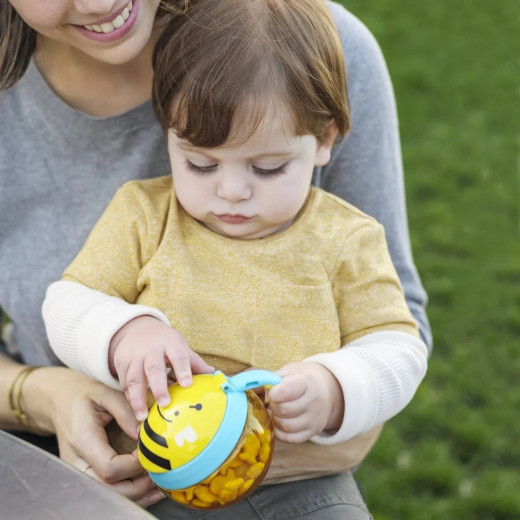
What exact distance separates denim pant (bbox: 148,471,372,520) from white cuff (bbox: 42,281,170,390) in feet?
0.95

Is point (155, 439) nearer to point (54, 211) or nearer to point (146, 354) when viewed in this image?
point (146, 354)

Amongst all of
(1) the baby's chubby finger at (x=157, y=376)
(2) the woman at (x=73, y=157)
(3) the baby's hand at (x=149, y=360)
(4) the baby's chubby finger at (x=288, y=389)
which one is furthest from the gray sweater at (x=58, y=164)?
(4) the baby's chubby finger at (x=288, y=389)

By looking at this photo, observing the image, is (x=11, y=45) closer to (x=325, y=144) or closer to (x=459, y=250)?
(x=325, y=144)

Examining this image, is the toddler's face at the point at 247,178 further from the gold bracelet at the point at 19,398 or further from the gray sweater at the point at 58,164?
the gold bracelet at the point at 19,398

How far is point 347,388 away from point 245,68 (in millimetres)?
650

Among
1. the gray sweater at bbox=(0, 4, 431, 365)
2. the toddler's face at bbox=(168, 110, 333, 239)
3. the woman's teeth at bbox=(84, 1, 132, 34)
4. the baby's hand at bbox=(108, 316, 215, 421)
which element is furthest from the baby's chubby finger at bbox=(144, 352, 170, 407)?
the woman's teeth at bbox=(84, 1, 132, 34)

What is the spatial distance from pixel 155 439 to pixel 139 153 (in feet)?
2.67

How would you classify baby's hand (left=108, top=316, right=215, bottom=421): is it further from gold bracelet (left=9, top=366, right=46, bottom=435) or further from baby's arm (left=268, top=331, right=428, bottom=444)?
gold bracelet (left=9, top=366, right=46, bottom=435)

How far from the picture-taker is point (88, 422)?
1.87 metres

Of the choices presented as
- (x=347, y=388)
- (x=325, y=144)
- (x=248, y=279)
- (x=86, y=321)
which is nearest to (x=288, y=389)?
(x=347, y=388)

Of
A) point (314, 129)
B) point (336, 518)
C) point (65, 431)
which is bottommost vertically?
point (336, 518)

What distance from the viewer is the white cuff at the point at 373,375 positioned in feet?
5.85

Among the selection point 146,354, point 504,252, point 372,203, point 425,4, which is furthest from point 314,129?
point 425,4

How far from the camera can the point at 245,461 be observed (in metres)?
1.56
